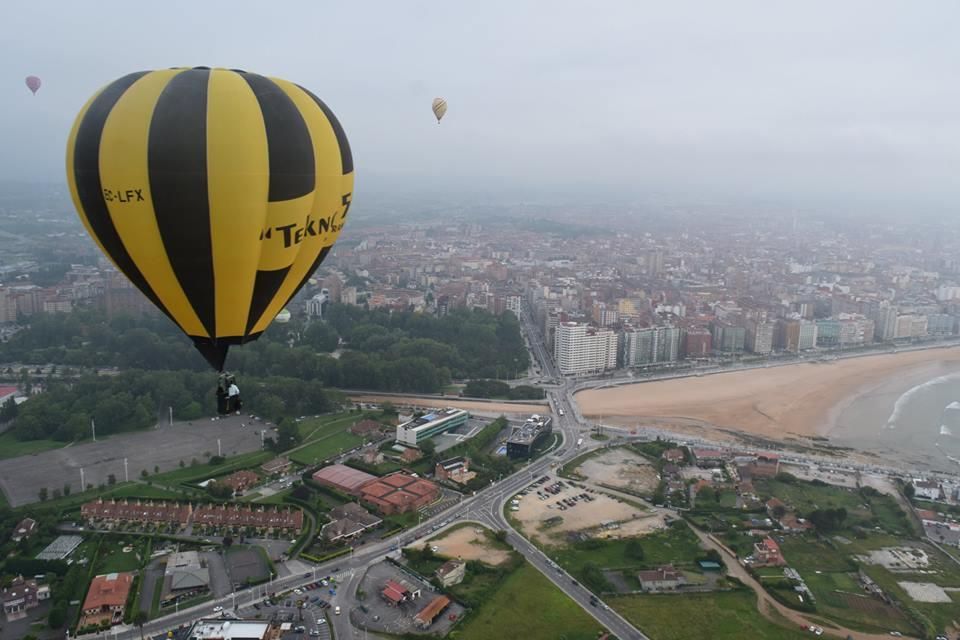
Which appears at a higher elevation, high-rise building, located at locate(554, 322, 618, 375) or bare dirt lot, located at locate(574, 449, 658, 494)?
high-rise building, located at locate(554, 322, 618, 375)

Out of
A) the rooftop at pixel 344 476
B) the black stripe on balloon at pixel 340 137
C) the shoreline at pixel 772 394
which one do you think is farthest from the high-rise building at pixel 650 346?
the black stripe on balloon at pixel 340 137

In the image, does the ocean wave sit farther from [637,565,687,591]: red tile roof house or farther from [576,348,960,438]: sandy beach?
[637,565,687,591]: red tile roof house

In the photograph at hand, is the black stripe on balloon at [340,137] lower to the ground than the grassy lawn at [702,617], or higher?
higher

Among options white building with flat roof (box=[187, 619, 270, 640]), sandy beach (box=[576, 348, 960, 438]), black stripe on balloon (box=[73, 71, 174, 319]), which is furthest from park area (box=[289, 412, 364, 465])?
black stripe on balloon (box=[73, 71, 174, 319])

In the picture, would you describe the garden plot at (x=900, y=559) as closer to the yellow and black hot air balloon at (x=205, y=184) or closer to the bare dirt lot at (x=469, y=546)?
the bare dirt lot at (x=469, y=546)

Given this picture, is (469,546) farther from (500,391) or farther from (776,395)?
(776,395)

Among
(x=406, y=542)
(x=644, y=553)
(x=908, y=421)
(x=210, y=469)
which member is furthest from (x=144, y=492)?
(x=908, y=421)

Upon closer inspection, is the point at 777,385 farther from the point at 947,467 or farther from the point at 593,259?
the point at 593,259
